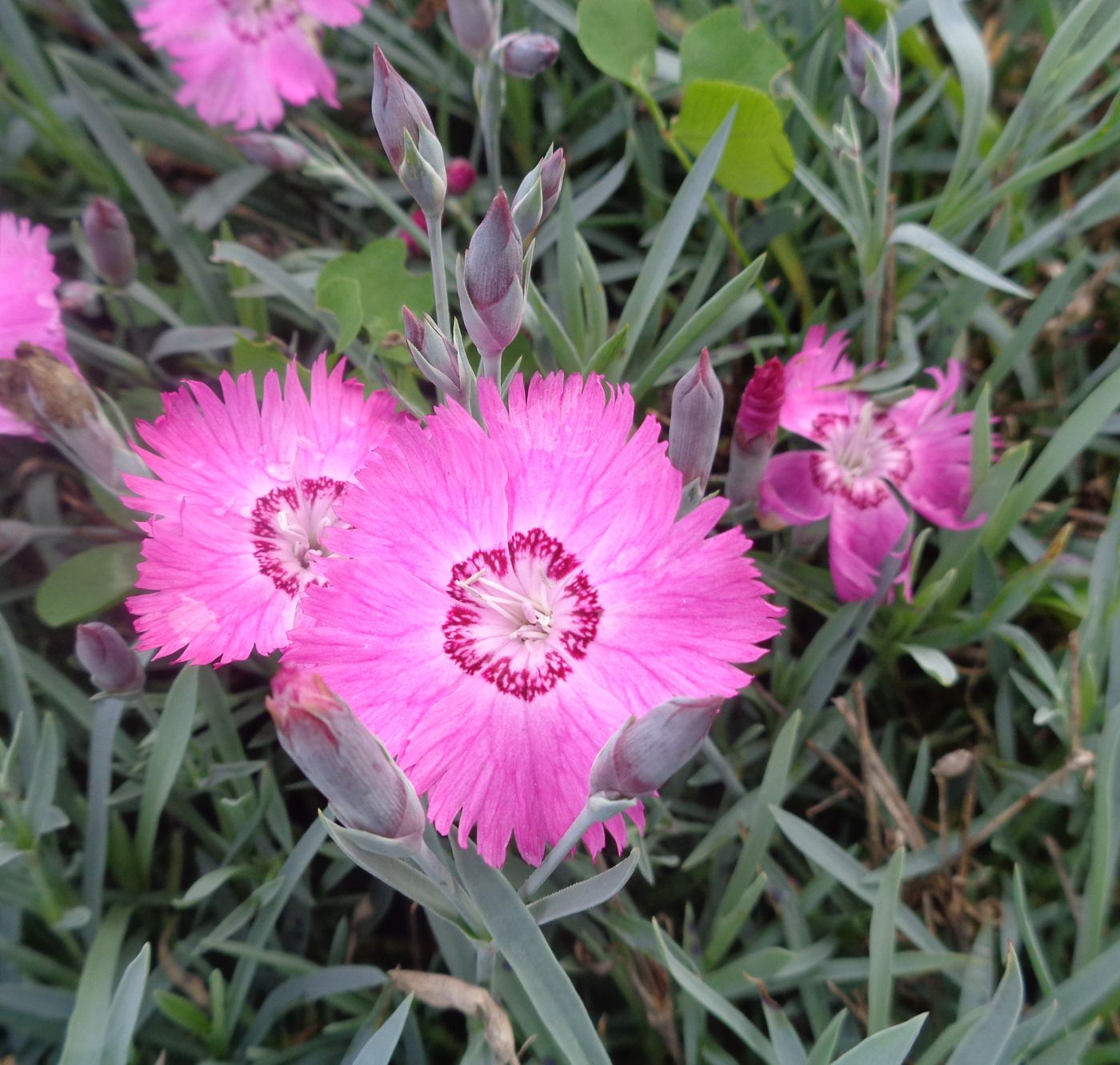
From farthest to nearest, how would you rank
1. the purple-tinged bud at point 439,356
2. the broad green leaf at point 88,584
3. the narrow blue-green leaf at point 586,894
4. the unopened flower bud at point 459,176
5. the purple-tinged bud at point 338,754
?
the unopened flower bud at point 459,176, the broad green leaf at point 88,584, the purple-tinged bud at point 439,356, the narrow blue-green leaf at point 586,894, the purple-tinged bud at point 338,754

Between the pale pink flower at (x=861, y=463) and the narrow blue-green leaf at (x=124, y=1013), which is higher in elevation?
the pale pink flower at (x=861, y=463)

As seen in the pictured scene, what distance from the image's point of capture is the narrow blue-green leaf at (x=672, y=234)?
3.99ft

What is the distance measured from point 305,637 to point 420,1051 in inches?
23.3

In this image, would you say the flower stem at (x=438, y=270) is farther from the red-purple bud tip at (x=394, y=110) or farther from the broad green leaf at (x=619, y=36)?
the broad green leaf at (x=619, y=36)

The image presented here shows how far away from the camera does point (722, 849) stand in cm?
125

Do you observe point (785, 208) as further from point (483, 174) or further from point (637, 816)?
point (637, 816)

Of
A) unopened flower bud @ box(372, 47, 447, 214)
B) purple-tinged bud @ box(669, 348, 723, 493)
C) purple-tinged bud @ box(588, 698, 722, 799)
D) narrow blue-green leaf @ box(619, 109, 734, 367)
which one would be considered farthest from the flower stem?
purple-tinged bud @ box(588, 698, 722, 799)

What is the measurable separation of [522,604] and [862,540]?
1.83ft

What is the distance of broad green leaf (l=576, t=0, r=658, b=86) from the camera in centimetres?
135

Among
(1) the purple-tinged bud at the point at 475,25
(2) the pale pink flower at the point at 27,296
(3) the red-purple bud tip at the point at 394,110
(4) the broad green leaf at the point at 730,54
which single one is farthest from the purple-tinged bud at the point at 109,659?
(4) the broad green leaf at the point at 730,54

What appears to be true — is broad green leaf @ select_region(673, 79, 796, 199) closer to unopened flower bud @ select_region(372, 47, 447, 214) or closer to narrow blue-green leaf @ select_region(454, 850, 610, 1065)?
unopened flower bud @ select_region(372, 47, 447, 214)

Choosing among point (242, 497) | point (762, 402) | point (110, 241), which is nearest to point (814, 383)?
point (762, 402)

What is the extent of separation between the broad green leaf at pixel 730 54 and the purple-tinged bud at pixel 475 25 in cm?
29

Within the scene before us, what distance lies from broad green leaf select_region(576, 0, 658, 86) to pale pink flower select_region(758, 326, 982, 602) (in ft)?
1.61
